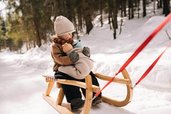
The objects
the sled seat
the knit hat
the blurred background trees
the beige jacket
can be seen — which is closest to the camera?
the sled seat

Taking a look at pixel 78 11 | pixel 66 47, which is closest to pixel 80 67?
pixel 66 47

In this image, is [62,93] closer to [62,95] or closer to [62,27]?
[62,95]

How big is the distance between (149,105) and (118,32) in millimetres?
18336

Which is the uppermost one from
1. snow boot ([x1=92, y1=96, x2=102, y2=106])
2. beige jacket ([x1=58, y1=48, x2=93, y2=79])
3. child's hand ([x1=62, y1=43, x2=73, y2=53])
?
child's hand ([x1=62, y1=43, x2=73, y2=53])

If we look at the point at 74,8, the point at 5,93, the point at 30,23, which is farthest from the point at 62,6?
the point at 5,93

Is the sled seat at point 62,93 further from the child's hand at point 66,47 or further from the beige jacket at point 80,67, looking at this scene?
the child's hand at point 66,47

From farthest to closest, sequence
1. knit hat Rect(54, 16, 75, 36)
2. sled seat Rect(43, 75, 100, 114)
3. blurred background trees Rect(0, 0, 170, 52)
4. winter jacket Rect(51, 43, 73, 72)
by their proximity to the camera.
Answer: blurred background trees Rect(0, 0, 170, 52) < knit hat Rect(54, 16, 75, 36) < winter jacket Rect(51, 43, 73, 72) < sled seat Rect(43, 75, 100, 114)

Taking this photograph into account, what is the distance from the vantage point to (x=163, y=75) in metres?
5.96

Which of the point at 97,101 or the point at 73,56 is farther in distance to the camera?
the point at 97,101

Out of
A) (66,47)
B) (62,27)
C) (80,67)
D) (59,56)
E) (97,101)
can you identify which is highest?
(62,27)

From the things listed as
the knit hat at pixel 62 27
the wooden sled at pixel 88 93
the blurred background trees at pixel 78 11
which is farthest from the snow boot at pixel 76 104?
the blurred background trees at pixel 78 11

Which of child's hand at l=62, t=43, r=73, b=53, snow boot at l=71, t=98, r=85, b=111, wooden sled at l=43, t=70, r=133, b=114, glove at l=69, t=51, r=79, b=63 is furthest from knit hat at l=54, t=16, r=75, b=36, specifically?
snow boot at l=71, t=98, r=85, b=111

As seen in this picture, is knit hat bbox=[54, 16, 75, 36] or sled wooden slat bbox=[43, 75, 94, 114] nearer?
sled wooden slat bbox=[43, 75, 94, 114]

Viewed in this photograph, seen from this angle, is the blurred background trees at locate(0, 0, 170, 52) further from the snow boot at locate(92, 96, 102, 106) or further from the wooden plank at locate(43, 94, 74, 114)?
the snow boot at locate(92, 96, 102, 106)
